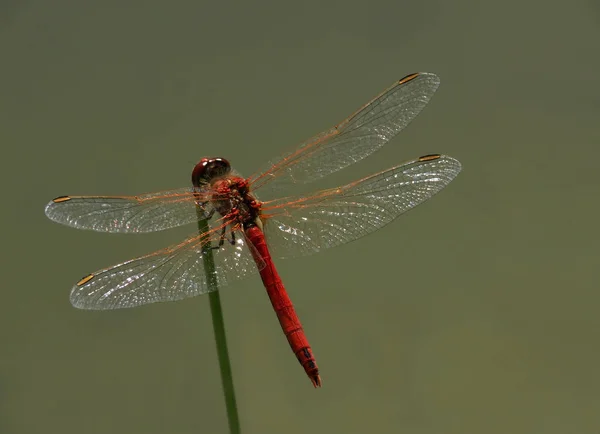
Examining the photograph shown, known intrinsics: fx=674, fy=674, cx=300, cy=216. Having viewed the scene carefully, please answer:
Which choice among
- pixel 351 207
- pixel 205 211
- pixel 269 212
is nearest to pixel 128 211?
pixel 205 211

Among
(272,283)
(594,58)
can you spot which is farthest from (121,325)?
(594,58)

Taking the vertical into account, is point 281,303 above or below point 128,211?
below

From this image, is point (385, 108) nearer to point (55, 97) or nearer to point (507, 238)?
point (507, 238)

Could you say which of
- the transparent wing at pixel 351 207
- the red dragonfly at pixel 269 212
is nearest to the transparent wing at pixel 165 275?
the red dragonfly at pixel 269 212

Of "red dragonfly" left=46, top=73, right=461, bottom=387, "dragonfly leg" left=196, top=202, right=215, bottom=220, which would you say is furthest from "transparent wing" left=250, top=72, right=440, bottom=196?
"dragonfly leg" left=196, top=202, right=215, bottom=220

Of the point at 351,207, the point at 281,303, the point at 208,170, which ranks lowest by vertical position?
the point at 281,303

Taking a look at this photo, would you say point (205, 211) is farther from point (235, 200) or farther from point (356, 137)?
point (356, 137)
